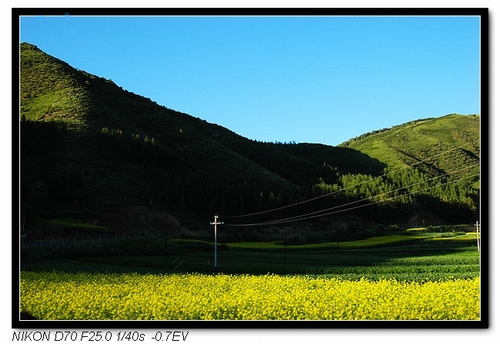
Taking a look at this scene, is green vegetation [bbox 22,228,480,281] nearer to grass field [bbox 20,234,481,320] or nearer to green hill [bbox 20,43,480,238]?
grass field [bbox 20,234,481,320]

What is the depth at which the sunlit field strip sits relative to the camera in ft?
28.0

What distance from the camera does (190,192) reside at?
712 inches

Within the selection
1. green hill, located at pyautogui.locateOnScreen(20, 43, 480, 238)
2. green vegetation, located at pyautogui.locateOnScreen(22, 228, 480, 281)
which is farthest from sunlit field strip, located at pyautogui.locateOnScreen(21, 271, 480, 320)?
green hill, located at pyautogui.locateOnScreen(20, 43, 480, 238)

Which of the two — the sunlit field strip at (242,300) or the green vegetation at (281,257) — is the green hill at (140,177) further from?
the sunlit field strip at (242,300)

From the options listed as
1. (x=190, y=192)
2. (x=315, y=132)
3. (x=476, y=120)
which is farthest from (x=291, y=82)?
(x=190, y=192)

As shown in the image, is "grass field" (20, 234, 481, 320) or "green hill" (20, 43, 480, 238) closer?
"grass field" (20, 234, 481, 320)

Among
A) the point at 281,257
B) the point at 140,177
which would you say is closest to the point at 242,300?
the point at 281,257

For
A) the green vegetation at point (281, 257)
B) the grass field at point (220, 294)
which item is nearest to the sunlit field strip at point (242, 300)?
the grass field at point (220, 294)

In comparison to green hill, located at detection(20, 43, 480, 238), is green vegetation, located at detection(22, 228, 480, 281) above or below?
below

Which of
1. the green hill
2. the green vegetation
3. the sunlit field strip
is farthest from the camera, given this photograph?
the green hill

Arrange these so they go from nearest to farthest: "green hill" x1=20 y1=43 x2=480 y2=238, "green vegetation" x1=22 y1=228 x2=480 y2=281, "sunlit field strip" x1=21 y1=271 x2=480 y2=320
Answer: "sunlit field strip" x1=21 y1=271 x2=480 y2=320
"green vegetation" x1=22 y1=228 x2=480 y2=281
"green hill" x1=20 y1=43 x2=480 y2=238

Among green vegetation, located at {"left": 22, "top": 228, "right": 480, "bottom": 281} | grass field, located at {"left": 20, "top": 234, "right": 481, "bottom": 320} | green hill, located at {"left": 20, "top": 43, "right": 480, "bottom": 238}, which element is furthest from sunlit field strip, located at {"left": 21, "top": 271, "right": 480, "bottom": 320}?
green hill, located at {"left": 20, "top": 43, "right": 480, "bottom": 238}

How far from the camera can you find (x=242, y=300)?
899cm

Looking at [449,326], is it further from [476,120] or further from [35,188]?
[35,188]
